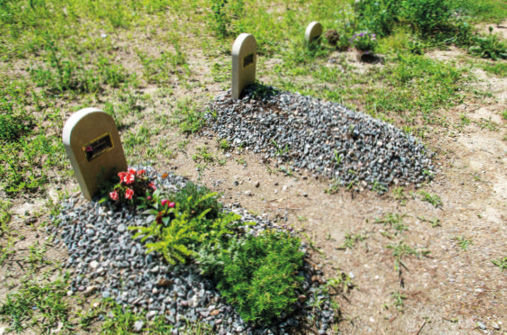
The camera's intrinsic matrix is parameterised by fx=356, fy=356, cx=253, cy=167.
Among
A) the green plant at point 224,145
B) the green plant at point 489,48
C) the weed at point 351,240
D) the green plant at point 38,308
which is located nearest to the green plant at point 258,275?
the weed at point 351,240

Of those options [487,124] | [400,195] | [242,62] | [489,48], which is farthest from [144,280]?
[489,48]

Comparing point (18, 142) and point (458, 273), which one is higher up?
point (18, 142)

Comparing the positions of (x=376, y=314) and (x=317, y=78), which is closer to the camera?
(x=376, y=314)

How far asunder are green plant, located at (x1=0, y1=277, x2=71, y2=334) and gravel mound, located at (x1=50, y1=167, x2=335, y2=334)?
170mm

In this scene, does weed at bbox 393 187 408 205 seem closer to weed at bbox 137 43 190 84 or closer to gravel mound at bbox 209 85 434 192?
gravel mound at bbox 209 85 434 192

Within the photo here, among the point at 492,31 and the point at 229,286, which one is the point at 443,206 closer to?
the point at 229,286

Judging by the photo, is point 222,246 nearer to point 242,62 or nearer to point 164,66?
point 242,62

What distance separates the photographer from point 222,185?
4.66 m

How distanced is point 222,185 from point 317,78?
3.63 meters

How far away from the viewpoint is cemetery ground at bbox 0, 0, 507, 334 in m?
3.41

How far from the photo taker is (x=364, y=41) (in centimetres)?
791

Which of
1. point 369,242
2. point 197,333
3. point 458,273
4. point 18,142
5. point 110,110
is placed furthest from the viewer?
point 110,110

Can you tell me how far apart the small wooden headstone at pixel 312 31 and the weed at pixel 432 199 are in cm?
486

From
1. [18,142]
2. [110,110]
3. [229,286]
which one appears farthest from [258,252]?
[18,142]
